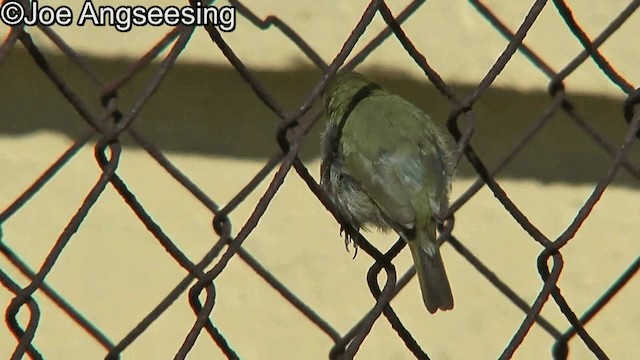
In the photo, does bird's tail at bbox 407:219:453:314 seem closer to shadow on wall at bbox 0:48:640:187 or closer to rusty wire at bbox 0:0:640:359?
rusty wire at bbox 0:0:640:359

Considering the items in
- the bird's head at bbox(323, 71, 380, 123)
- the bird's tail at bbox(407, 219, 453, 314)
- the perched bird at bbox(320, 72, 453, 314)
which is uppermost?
the bird's head at bbox(323, 71, 380, 123)

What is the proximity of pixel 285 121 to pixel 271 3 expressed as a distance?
72 cm

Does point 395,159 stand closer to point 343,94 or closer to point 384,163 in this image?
point 384,163

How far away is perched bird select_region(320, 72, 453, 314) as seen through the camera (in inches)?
52.1

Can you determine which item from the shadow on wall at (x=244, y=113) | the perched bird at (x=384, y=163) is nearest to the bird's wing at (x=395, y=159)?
the perched bird at (x=384, y=163)

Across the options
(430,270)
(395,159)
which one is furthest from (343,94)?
(430,270)

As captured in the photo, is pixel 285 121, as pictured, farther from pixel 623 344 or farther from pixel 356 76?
pixel 623 344

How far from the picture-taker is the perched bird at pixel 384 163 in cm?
132

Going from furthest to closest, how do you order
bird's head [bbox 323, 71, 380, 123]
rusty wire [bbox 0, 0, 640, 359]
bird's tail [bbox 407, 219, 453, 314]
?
bird's head [bbox 323, 71, 380, 123] → bird's tail [bbox 407, 219, 453, 314] → rusty wire [bbox 0, 0, 640, 359]

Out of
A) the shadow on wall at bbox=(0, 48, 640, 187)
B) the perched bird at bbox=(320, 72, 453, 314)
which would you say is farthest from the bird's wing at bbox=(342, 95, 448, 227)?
the shadow on wall at bbox=(0, 48, 640, 187)

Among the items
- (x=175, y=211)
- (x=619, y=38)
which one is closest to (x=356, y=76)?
(x=175, y=211)

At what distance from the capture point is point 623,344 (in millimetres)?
1710

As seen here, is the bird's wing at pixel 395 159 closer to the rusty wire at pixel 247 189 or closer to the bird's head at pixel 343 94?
the bird's head at pixel 343 94

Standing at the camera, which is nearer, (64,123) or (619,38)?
(64,123)
